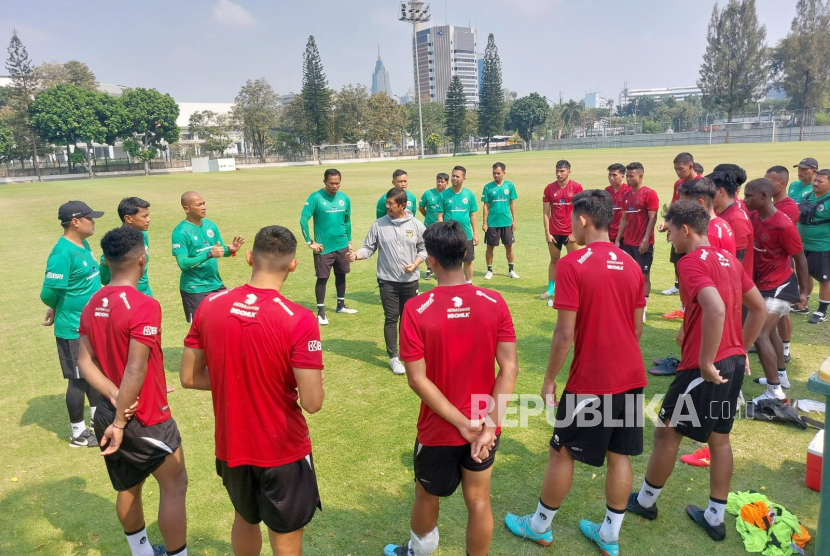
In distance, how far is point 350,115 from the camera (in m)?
81.1

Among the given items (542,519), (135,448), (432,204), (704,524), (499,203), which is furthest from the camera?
(499,203)

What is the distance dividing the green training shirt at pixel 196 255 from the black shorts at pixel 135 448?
3041mm

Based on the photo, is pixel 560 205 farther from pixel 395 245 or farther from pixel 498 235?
pixel 395 245

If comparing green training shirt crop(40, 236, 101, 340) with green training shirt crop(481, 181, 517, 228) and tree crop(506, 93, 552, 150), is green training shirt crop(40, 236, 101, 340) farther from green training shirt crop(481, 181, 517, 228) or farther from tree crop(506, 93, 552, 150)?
tree crop(506, 93, 552, 150)

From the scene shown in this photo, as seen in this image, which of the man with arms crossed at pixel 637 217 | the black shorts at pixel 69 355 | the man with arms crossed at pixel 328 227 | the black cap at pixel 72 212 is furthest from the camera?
the man with arms crossed at pixel 328 227

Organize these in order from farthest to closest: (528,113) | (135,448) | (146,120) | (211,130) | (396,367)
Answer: (528,113) → (211,130) → (146,120) → (396,367) → (135,448)

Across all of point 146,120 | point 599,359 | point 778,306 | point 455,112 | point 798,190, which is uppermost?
point 455,112

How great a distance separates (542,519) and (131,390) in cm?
276

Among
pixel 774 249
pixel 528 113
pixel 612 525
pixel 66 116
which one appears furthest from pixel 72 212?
pixel 528 113

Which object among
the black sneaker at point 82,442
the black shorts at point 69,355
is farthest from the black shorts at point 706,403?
the black sneaker at point 82,442

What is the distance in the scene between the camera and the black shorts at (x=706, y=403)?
354 centimetres

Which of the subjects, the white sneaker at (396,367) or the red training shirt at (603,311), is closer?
the red training shirt at (603,311)

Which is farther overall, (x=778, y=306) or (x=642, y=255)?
(x=642, y=255)

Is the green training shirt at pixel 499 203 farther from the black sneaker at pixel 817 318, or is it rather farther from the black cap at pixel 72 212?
the black cap at pixel 72 212
